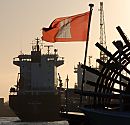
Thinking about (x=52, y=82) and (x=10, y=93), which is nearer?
(x=52, y=82)

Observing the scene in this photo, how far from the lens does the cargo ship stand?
112250mm

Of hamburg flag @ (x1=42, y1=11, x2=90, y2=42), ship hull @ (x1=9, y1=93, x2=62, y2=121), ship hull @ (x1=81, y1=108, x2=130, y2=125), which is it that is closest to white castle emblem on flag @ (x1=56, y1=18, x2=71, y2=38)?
hamburg flag @ (x1=42, y1=11, x2=90, y2=42)

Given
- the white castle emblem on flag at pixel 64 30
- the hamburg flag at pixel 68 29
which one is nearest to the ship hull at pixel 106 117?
the hamburg flag at pixel 68 29

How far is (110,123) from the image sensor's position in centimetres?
3400

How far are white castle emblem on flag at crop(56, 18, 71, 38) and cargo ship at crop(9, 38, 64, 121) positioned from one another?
240 ft

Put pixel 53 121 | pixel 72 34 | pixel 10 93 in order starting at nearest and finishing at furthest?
pixel 72 34 → pixel 53 121 → pixel 10 93

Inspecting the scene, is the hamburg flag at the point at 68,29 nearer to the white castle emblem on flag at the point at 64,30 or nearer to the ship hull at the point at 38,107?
the white castle emblem on flag at the point at 64,30

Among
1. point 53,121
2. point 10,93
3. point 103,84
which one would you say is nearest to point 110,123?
point 103,84

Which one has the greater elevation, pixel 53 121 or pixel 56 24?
pixel 56 24

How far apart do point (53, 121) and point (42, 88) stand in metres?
7.24

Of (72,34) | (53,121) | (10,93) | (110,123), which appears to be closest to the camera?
(110,123)

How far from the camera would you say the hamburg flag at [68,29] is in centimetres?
3769

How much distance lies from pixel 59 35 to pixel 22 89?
7764 cm

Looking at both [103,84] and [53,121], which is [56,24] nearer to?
[103,84]
